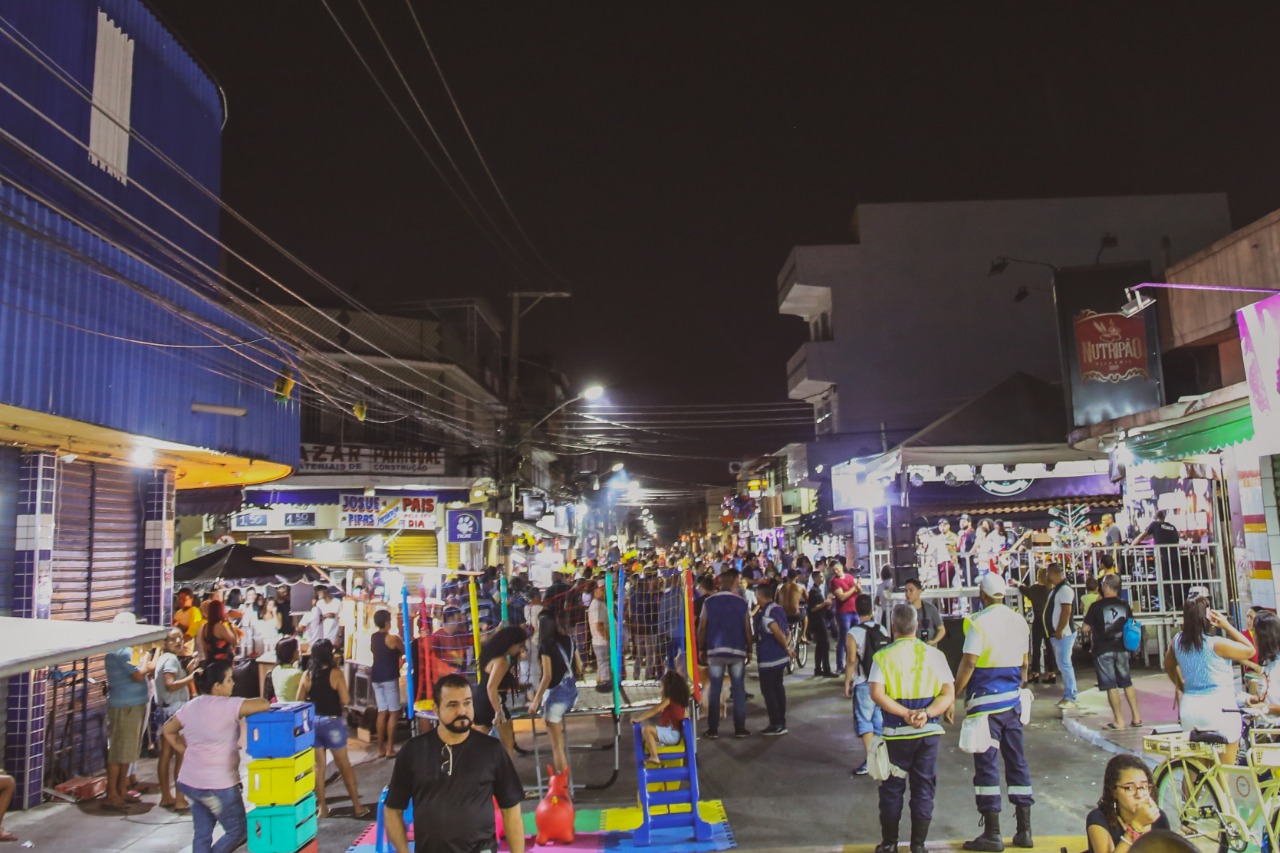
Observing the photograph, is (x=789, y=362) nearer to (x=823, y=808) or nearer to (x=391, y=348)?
(x=391, y=348)

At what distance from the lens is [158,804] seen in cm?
913

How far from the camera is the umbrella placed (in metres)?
14.6

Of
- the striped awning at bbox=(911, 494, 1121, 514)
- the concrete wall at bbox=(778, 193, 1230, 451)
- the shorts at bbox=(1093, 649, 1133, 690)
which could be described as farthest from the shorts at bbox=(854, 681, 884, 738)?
the concrete wall at bbox=(778, 193, 1230, 451)

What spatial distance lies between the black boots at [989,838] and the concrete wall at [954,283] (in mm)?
26971

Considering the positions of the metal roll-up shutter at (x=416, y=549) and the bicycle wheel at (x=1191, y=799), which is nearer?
the bicycle wheel at (x=1191, y=799)

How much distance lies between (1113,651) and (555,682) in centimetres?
616

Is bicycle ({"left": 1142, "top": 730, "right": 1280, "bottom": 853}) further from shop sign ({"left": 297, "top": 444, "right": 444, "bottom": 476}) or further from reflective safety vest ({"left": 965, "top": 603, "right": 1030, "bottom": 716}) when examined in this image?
shop sign ({"left": 297, "top": 444, "right": 444, "bottom": 476})

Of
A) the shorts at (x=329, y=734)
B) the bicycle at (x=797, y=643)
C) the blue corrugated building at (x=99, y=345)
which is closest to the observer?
the blue corrugated building at (x=99, y=345)

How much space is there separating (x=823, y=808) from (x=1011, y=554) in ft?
35.4

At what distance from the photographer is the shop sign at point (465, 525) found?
79.8 feet

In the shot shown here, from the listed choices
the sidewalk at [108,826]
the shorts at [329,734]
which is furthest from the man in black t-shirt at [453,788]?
the shorts at [329,734]

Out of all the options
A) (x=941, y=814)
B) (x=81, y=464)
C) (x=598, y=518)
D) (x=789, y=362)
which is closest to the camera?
(x=941, y=814)

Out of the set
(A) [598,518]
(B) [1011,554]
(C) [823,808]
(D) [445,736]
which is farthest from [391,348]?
(A) [598,518]

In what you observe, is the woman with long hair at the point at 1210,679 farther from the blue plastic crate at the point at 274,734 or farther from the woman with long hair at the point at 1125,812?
the blue plastic crate at the point at 274,734
